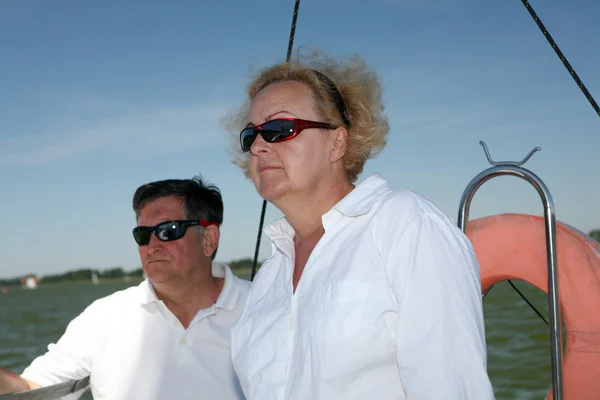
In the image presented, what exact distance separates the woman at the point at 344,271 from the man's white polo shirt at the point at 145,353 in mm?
1005

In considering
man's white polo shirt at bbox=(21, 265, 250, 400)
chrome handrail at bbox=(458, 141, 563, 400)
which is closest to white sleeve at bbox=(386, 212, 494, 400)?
chrome handrail at bbox=(458, 141, 563, 400)

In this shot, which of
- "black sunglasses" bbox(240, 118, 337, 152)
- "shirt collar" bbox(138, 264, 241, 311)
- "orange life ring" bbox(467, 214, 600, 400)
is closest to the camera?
"black sunglasses" bbox(240, 118, 337, 152)

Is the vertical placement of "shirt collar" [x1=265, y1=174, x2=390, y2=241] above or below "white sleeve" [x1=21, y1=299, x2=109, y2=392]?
above

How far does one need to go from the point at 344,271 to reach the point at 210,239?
1.81 metres

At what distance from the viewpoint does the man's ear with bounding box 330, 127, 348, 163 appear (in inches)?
70.0

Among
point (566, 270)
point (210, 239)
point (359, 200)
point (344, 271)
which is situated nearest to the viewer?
point (344, 271)

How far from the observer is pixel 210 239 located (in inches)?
126

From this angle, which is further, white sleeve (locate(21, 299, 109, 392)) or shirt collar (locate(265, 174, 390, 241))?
white sleeve (locate(21, 299, 109, 392))

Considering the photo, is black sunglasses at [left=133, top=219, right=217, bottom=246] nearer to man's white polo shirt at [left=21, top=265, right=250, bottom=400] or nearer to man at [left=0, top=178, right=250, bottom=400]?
man at [left=0, top=178, right=250, bottom=400]

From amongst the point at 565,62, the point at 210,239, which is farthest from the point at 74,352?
the point at 565,62

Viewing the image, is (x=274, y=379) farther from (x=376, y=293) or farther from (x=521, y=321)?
(x=521, y=321)

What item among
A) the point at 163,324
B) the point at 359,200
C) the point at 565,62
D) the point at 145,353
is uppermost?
the point at 565,62

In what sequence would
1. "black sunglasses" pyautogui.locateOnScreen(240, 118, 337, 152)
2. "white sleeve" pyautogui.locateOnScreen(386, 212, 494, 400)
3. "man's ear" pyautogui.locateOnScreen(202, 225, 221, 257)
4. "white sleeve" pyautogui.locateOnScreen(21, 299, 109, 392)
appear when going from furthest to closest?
"man's ear" pyautogui.locateOnScreen(202, 225, 221, 257) → "white sleeve" pyautogui.locateOnScreen(21, 299, 109, 392) → "black sunglasses" pyautogui.locateOnScreen(240, 118, 337, 152) → "white sleeve" pyautogui.locateOnScreen(386, 212, 494, 400)

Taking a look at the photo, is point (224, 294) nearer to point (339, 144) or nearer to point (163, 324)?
point (163, 324)
